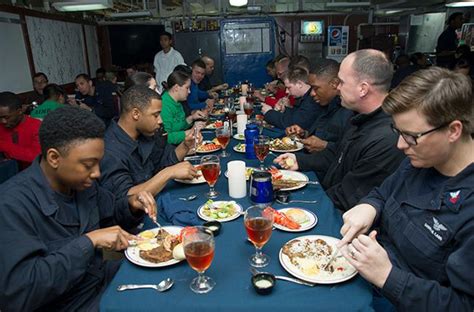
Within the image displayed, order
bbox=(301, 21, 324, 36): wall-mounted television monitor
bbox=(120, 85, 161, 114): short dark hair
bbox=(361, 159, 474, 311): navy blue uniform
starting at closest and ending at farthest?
bbox=(361, 159, 474, 311): navy blue uniform, bbox=(120, 85, 161, 114): short dark hair, bbox=(301, 21, 324, 36): wall-mounted television monitor

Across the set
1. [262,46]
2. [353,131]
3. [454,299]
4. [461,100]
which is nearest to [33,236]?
[454,299]

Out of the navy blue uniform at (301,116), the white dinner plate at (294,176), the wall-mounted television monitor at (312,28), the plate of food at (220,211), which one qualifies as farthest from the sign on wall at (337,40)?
the plate of food at (220,211)

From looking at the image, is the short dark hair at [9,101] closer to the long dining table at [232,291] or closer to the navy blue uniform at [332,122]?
the long dining table at [232,291]

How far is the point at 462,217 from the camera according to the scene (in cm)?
107

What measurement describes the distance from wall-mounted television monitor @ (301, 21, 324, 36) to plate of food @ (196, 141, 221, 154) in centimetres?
703

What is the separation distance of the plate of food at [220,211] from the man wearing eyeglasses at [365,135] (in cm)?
71

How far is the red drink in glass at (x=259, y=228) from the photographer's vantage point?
119 centimetres

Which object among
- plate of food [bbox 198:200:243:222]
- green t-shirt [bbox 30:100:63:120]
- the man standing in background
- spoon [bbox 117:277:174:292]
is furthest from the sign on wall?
spoon [bbox 117:277:174:292]

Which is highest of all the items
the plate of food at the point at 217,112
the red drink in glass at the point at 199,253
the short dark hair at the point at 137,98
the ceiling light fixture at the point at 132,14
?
the ceiling light fixture at the point at 132,14

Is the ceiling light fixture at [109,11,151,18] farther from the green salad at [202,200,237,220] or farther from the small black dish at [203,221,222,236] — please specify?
the small black dish at [203,221,222,236]

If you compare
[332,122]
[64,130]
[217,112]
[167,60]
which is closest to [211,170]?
[64,130]

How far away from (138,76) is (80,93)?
3391mm

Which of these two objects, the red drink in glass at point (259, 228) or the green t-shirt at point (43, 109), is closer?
the red drink in glass at point (259, 228)

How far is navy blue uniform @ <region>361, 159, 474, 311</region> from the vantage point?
1.01 meters
